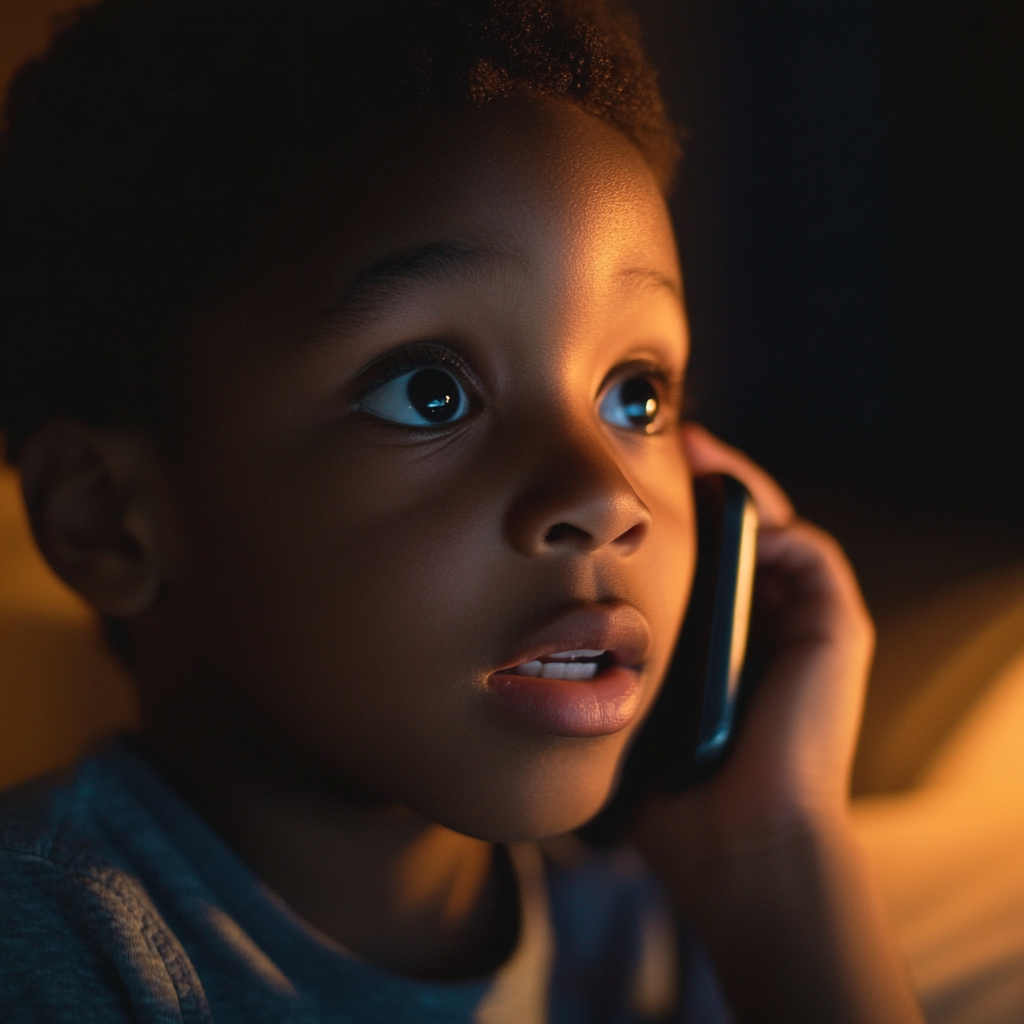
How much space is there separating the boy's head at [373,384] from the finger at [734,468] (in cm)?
25

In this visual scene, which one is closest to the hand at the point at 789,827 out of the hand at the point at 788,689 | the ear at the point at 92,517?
the hand at the point at 788,689

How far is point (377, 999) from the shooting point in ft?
2.06

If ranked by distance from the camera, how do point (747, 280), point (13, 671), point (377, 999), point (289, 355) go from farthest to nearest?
1. point (747, 280)
2. point (13, 671)
3. point (377, 999)
4. point (289, 355)

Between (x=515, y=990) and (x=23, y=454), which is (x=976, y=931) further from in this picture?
(x=23, y=454)

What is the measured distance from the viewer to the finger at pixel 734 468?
85 cm

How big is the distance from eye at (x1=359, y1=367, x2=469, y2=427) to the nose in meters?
0.06

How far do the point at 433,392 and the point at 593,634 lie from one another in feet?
0.53

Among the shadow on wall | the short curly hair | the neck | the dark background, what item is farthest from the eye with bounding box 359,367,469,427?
the dark background

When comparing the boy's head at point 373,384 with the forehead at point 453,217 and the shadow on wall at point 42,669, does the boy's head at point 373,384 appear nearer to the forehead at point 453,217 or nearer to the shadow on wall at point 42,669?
the forehead at point 453,217

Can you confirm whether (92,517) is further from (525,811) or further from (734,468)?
(734,468)

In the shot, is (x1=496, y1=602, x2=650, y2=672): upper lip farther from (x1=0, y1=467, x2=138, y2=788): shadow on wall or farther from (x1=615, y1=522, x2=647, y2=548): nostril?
(x1=0, y1=467, x2=138, y2=788): shadow on wall

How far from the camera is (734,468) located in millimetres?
873

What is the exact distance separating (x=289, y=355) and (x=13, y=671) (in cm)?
47

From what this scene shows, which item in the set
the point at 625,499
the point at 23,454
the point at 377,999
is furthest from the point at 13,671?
the point at 625,499
